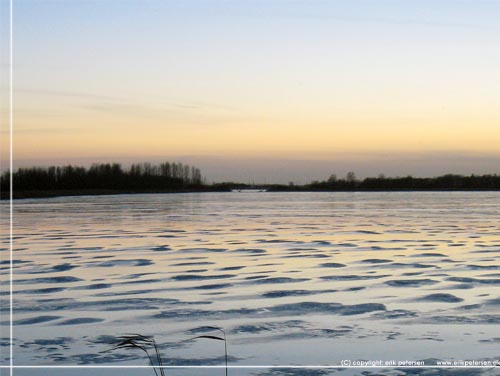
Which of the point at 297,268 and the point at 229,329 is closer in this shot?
the point at 229,329

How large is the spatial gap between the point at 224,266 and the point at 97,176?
164 feet

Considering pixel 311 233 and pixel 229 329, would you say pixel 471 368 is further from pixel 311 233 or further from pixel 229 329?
pixel 311 233

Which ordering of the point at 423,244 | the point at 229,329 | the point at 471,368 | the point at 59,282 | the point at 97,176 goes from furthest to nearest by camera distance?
the point at 97,176 < the point at 423,244 < the point at 59,282 < the point at 229,329 < the point at 471,368

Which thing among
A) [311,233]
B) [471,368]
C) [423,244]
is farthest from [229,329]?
[311,233]

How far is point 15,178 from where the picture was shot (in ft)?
171

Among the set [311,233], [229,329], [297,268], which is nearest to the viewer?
[229,329]

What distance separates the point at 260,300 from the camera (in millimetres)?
7238

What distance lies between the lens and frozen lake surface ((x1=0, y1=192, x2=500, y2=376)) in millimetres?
5262

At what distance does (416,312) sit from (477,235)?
8220 mm

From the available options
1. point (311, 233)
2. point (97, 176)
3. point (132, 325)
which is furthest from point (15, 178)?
point (132, 325)

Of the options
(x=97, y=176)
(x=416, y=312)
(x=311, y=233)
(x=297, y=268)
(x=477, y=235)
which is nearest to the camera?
(x=416, y=312)

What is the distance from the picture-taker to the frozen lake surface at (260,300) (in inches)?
207

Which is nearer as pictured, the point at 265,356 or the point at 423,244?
the point at 265,356

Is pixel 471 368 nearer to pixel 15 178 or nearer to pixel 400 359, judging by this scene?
pixel 400 359
